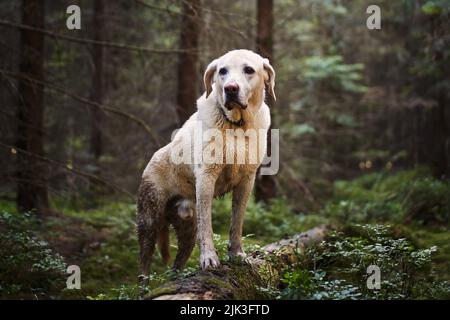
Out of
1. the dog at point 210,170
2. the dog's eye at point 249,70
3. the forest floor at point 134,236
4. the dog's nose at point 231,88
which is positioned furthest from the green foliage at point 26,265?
the dog's eye at point 249,70

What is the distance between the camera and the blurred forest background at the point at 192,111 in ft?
24.9

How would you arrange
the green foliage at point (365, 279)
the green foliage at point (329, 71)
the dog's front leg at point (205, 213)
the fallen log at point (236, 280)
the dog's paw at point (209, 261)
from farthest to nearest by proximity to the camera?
the green foliage at point (329, 71), the dog's front leg at point (205, 213), the dog's paw at point (209, 261), the green foliage at point (365, 279), the fallen log at point (236, 280)

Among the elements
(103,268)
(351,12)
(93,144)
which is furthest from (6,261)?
(351,12)

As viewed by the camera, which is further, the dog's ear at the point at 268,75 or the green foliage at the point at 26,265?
the green foliage at the point at 26,265

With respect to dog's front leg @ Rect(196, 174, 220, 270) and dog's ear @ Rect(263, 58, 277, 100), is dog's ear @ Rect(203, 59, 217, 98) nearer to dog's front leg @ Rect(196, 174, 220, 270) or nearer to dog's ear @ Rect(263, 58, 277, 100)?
dog's ear @ Rect(263, 58, 277, 100)

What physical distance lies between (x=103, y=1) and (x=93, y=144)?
188 inches

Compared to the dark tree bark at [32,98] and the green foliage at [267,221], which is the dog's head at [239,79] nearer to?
the green foliage at [267,221]

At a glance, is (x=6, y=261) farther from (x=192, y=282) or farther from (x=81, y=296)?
(x=192, y=282)

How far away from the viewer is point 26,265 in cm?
774

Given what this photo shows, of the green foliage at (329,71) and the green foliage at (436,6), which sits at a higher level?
the green foliage at (436,6)

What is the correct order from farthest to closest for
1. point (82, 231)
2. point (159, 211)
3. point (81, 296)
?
point (82, 231) → point (81, 296) → point (159, 211)

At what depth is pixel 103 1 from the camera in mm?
17906

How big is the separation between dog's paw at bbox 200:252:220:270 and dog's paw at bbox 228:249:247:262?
283 mm

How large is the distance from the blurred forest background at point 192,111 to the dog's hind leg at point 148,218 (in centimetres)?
74
